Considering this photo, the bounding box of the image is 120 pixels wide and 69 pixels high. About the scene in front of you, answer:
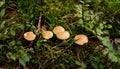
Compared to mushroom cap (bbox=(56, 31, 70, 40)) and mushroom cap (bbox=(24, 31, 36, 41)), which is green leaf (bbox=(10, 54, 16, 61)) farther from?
mushroom cap (bbox=(56, 31, 70, 40))

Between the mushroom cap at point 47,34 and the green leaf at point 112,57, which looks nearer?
the green leaf at point 112,57

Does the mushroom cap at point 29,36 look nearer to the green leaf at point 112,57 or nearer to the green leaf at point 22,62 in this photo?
the green leaf at point 22,62

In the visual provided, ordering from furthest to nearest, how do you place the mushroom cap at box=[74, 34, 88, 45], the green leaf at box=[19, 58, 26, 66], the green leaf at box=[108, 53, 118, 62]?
1. the mushroom cap at box=[74, 34, 88, 45]
2. the green leaf at box=[19, 58, 26, 66]
3. the green leaf at box=[108, 53, 118, 62]

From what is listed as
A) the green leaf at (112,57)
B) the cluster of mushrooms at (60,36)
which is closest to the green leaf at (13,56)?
the cluster of mushrooms at (60,36)

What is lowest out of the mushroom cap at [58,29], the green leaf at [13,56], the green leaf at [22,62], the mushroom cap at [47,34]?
the green leaf at [22,62]

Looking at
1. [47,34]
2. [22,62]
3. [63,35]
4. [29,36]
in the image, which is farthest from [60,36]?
[22,62]

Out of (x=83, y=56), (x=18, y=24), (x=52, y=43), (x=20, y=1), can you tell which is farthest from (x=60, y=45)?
(x=20, y=1)

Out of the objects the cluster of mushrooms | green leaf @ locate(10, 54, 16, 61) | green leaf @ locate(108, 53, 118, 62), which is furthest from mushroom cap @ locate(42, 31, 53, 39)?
green leaf @ locate(108, 53, 118, 62)

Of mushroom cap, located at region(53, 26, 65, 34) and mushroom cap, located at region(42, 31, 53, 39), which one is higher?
mushroom cap, located at region(53, 26, 65, 34)

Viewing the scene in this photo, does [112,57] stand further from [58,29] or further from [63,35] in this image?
[58,29]

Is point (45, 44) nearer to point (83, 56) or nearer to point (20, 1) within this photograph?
point (83, 56)

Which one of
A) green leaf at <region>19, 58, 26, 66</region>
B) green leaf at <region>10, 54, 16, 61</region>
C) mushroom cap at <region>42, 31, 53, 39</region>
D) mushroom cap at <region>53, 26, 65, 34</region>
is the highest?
mushroom cap at <region>53, 26, 65, 34</region>
